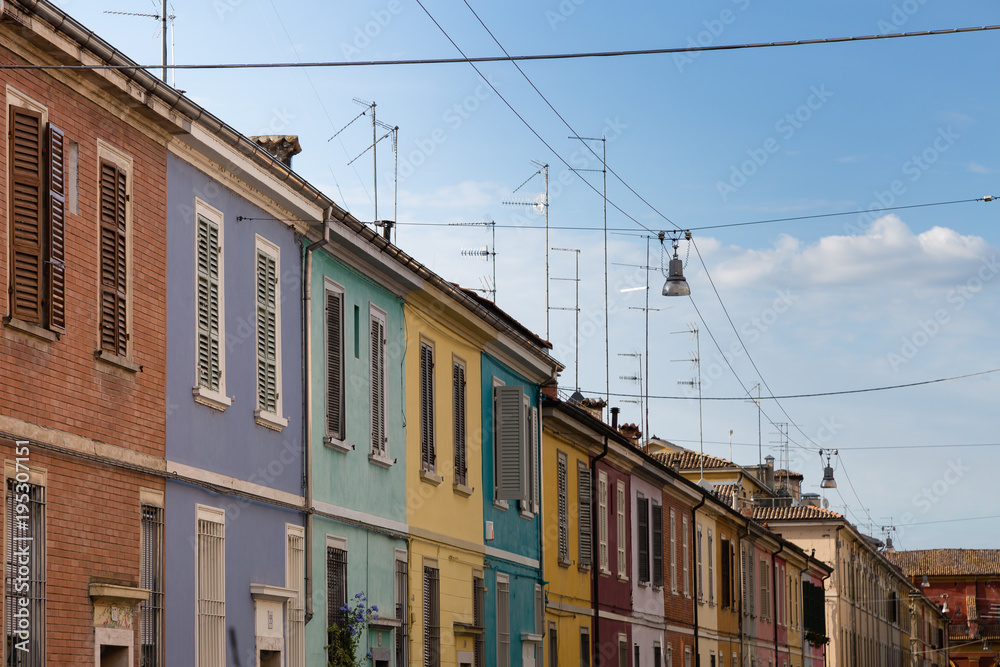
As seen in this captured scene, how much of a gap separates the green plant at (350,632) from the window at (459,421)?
Result: 4216 mm

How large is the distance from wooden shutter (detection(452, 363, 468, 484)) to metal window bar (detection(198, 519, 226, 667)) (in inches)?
295

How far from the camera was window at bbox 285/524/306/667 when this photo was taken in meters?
15.3

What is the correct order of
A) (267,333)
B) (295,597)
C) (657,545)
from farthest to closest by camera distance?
(657,545), (295,597), (267,333)

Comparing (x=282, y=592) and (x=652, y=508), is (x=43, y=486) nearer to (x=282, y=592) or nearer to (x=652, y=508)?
(x=282, y=592)

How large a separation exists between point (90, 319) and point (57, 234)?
0.78 metres

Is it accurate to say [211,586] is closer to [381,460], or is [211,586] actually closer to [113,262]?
[113,262]

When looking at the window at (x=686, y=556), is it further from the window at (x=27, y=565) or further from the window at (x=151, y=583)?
the window at (x=27, y=565)

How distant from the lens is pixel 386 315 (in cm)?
1866

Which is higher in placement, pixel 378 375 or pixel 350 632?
pixel 378 375

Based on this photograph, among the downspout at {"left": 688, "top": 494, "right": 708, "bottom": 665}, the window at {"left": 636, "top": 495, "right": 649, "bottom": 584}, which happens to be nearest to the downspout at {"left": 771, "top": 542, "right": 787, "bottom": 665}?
the downspout at {"left": 688, "top": 494, "right": 708, "bottom": 665}

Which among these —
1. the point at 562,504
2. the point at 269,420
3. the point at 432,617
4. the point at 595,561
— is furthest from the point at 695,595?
the point at 269,420

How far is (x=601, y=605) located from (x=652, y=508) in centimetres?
463

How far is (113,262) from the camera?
12.2m

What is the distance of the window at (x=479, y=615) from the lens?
21.5m
